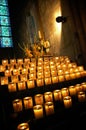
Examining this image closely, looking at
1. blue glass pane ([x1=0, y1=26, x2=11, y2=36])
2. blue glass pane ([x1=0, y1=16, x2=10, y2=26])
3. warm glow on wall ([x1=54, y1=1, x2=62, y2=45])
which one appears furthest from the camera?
blue glass pane ([x1=0, y1=16, x2=10, y2=26])

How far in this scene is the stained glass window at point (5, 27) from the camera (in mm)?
13203

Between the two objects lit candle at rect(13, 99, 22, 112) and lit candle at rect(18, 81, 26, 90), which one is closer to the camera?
lit candle at rect(13, 99, 22, 112)

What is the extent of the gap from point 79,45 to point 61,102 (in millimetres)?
4052

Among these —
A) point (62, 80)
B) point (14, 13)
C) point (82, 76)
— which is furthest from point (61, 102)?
point (14, 13)

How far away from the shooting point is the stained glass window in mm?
13203

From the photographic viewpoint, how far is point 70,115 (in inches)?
132

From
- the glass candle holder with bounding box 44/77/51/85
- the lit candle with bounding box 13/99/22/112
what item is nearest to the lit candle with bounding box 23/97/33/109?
the lit candle with bounding box 13/99/22/112

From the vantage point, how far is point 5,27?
13.7 metres

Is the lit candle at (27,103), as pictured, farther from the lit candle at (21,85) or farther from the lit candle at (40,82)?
the lit candle at (40,82)

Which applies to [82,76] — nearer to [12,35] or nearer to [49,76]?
[49,76]

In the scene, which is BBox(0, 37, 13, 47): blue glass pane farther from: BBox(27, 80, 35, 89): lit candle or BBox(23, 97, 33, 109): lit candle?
BBox(23, 97, 33, 109): lit candle

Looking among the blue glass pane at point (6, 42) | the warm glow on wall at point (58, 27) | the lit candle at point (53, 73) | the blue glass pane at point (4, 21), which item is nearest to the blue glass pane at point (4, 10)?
the blue glass pane at point (4, 21)

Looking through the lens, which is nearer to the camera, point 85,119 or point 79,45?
point 85,119

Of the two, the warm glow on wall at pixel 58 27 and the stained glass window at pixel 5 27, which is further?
the stained glass window at pixel 5 27
